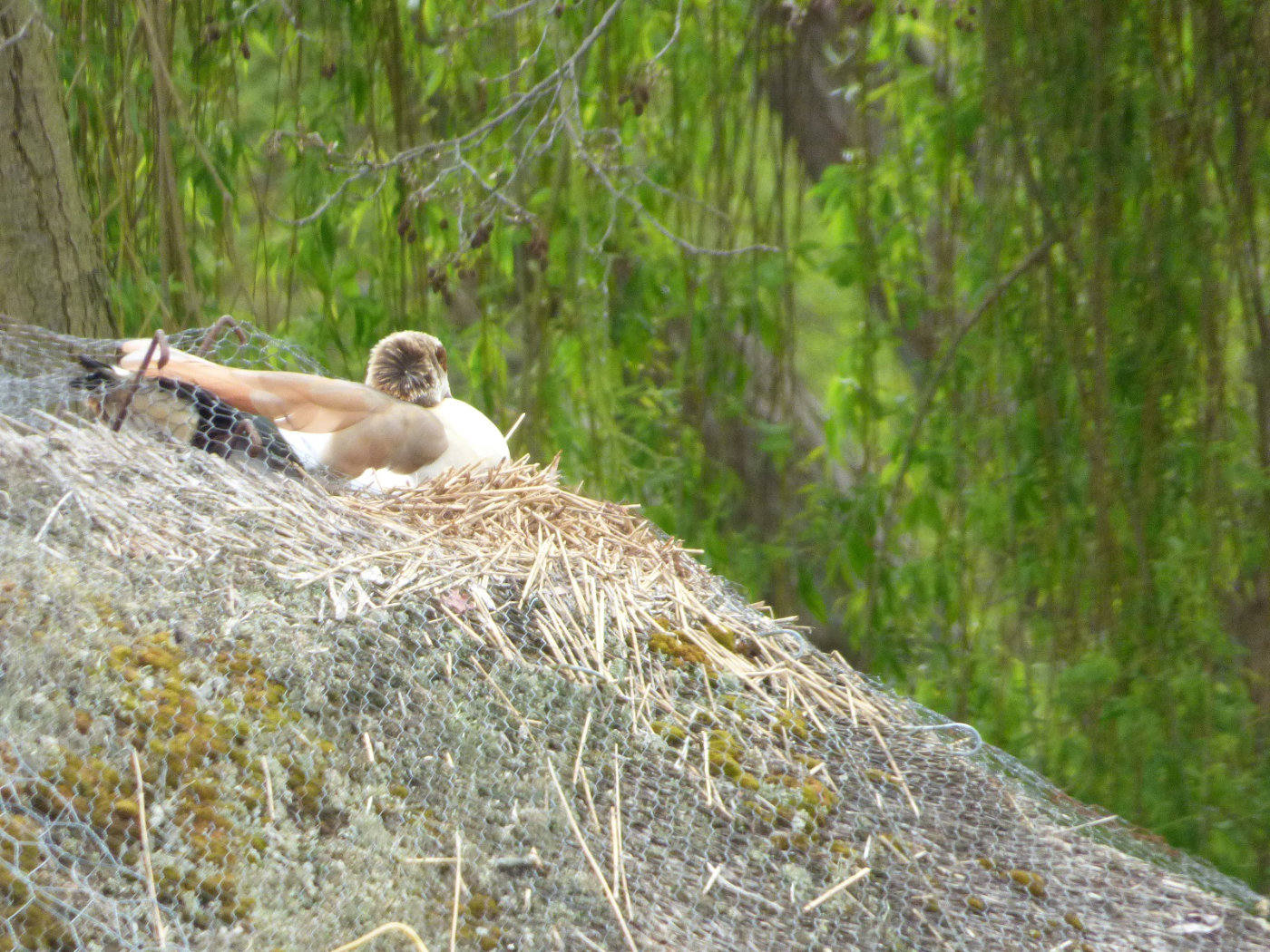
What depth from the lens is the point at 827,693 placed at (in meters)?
1.83

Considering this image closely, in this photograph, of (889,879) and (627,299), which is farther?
(627,299)

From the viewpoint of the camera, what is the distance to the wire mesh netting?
1221mm

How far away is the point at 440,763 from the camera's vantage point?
143 cm

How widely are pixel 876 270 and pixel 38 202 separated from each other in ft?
8.30

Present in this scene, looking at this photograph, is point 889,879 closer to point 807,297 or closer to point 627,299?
point 627,299

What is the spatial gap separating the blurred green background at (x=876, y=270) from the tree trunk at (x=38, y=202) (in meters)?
0.22

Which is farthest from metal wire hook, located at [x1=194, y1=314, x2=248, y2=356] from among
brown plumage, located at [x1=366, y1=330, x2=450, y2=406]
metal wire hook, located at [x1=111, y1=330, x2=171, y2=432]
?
brown plumage, located at [x1=366, y1=330, x2=450, y2=406]

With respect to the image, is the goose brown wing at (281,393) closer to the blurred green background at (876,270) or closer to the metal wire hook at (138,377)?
the metal wire hook at (138,377)

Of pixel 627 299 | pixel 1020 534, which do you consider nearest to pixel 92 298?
pixel 627 299

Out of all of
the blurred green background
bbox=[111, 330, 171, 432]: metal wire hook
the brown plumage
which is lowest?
bbox=[111, 330, 171, 432]: metal wire hook

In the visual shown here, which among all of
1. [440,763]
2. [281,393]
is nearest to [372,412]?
[281,393]

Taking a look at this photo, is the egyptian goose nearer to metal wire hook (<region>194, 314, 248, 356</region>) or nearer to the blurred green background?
metal wire hook (<region>194, 314, 248, 356</region>)

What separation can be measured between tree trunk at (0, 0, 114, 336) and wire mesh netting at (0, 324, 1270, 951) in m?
1.04

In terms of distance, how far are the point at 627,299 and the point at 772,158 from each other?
0.68 meters
